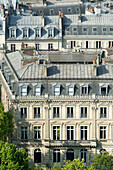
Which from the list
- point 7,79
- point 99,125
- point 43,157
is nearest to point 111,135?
point 99,125

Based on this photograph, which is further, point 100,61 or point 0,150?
point 100,61

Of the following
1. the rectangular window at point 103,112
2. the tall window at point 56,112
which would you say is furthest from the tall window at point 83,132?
the tall window at point 56,112

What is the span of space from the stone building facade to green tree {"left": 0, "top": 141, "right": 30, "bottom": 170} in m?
14.7

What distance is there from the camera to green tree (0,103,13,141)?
14825 centimetres

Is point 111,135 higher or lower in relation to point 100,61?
lower

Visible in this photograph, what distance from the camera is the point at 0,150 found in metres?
136

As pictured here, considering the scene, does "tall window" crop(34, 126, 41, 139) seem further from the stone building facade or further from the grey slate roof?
the grey slate roof

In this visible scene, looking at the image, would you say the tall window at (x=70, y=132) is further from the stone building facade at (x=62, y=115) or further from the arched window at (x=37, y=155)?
the arched window at (x=37, y=155)

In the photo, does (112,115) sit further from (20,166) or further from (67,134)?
(20,166)

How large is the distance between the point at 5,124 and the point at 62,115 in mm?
10250

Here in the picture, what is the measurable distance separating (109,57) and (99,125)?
17.7m

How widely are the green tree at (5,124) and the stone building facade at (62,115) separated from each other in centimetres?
172

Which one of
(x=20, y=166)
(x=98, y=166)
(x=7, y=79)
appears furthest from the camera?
(x=7, y=79)

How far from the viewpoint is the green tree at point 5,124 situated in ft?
486
